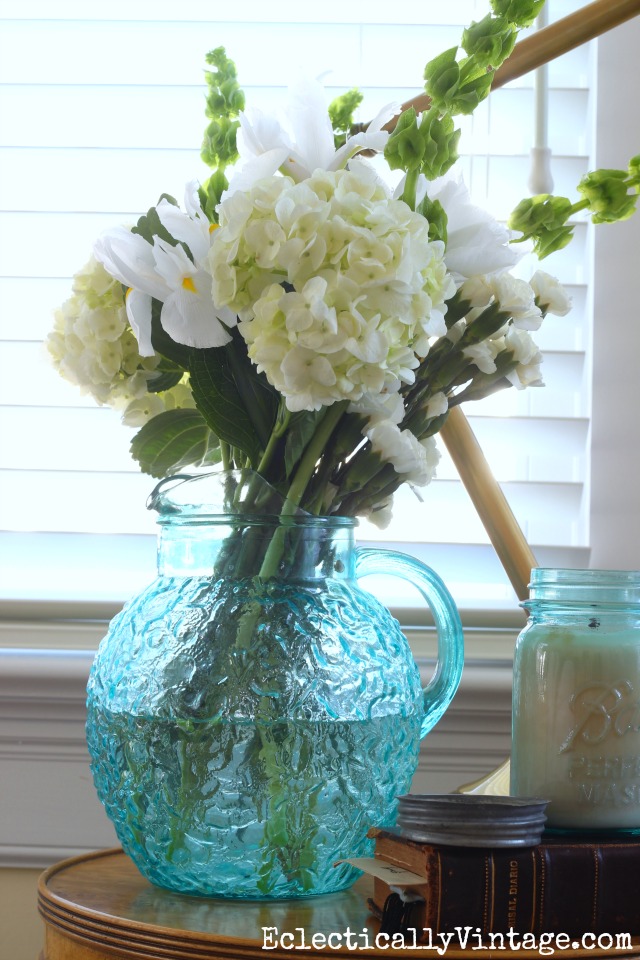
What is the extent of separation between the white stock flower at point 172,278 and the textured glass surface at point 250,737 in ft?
0.56

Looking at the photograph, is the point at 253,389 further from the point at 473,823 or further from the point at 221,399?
the point at 473,823

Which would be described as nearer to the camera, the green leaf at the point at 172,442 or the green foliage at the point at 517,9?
the green foliage at the point at 517,9

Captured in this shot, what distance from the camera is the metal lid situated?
60cm

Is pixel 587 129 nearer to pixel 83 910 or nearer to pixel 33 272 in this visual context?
pixel 33 272

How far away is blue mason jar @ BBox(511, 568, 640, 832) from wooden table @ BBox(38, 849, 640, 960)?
111 mm

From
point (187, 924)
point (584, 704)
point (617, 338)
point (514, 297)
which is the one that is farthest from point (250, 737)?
point (617, 338)

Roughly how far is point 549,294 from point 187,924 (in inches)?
18.9

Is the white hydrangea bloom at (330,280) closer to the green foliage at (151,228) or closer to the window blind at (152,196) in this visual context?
the green foliage at (151,228)

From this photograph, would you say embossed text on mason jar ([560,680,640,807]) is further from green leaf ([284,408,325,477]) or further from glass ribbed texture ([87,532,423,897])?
green leaf ([284,408,325,477])

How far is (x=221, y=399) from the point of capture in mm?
720

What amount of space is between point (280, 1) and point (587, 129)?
1.36 ft

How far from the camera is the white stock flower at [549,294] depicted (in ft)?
2.51

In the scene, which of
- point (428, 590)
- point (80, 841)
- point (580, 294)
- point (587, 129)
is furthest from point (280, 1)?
point (80, 841)

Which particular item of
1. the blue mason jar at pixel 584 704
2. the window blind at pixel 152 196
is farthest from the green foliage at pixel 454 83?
the window blind at pixel 152 196
